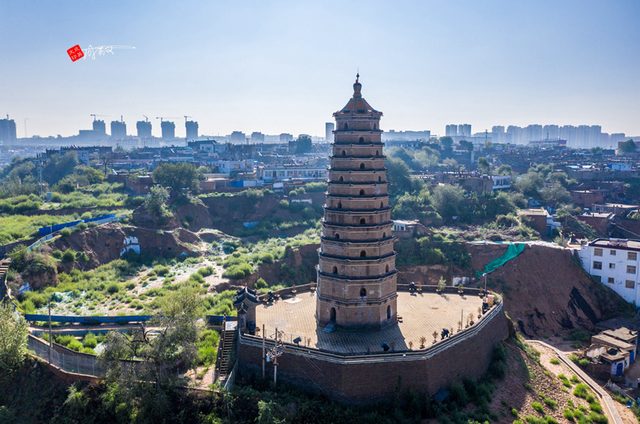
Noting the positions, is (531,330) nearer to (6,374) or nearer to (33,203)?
(6,374)

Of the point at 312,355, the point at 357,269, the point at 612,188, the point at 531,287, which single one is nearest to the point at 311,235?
the point at 531,287

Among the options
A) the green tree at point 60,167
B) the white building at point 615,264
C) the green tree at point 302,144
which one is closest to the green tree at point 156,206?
the white building at point 615,264

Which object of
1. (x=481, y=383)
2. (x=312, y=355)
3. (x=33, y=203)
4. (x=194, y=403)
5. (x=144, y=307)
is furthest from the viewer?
(x=33, y=203)

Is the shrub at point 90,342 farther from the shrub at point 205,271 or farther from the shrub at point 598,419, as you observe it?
the shrub at point 598,419

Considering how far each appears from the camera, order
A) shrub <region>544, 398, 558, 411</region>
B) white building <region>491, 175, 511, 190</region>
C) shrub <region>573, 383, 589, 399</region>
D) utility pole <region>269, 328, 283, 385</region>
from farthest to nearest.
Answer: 1. white building <region>491, 175, 511, 190</region>
2. shrub <region>573, 383, 589, 399</region>
3. shrub <region>544, 398, 558, 411</region>
4. utility pole <region>269, 328, 283, 385</region>

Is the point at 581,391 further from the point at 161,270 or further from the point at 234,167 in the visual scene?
the point at 234,167

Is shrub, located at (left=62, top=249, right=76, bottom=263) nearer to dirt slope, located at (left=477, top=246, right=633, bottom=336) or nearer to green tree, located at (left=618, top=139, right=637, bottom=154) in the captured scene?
dirt slope, located at (left=477, top=246, right=633, bottom=336)

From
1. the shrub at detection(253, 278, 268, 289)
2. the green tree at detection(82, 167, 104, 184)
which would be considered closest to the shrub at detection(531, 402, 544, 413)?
the shrub at detection(253, 278, 268, 289)
